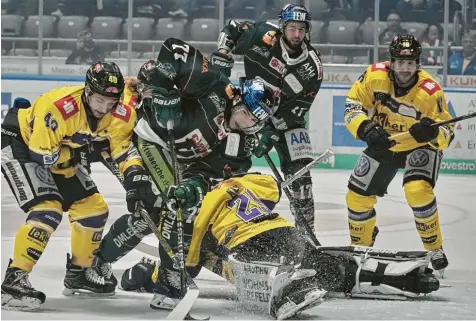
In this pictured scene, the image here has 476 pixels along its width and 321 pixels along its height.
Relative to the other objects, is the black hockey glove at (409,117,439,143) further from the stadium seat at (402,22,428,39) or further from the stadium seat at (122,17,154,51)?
the stadium seat at (122,17,154,51)

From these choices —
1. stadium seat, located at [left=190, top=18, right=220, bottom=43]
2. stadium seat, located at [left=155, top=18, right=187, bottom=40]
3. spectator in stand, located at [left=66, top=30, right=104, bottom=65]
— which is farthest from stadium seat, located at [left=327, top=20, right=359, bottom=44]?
spectator in stand, located at [left=66, top=30, right=104, bottom=65]

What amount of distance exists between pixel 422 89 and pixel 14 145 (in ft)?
6.41

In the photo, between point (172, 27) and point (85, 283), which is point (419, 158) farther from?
point (172, 27)

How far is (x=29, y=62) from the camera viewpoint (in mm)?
9375

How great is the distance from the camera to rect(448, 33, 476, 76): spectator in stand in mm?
8812

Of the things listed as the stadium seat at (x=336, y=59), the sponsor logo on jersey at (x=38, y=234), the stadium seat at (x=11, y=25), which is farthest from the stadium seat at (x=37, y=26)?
the sponsor logo on jersey at (x=38, y=234)

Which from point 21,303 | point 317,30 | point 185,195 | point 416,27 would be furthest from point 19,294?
point 416,27

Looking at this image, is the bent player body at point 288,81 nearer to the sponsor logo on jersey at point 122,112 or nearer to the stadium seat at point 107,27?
the sponsor logo on jersey at point 122,112

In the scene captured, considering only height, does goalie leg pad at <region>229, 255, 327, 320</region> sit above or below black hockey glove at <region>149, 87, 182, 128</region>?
below

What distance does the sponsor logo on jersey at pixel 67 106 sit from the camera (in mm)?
3682

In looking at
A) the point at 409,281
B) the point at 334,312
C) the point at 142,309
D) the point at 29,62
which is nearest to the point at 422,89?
the point at 409,281

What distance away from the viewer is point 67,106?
3.70 meters

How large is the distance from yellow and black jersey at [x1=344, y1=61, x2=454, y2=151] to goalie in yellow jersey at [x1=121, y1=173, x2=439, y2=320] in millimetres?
815

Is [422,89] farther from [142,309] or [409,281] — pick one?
[142,309]
